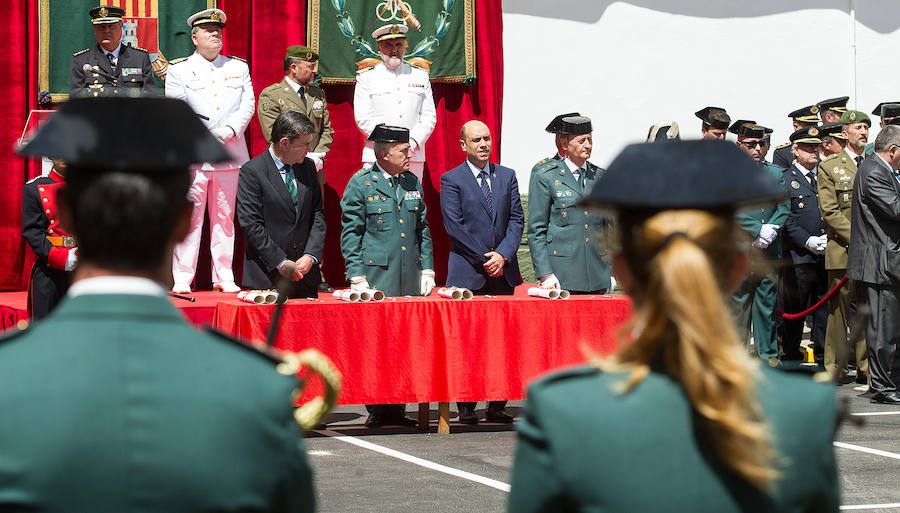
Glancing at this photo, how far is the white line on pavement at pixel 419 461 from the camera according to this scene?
661 centimetres

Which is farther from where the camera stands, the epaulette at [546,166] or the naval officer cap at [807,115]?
the naval officer cap at [807,115]

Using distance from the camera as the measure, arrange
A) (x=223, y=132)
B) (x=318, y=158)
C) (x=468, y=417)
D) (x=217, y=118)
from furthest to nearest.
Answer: (x=318, y=158) < (x=217, y=118) < (x=223, y=132) < (x=468, y=417)

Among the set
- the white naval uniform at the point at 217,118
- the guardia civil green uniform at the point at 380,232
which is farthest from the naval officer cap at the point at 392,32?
the guardia civil green uniform at the point at 380,232

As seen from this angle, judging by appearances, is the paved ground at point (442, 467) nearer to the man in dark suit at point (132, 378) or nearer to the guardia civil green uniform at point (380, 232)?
the guardia civil green uniform at point (380, 232)

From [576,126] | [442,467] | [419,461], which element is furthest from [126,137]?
[576,126]

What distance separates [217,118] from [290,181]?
2011 millimetres

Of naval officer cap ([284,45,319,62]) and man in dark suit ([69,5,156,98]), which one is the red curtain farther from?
man in dark suit ([69,5,156,98])

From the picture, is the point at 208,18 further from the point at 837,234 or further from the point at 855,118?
the point at 855,118

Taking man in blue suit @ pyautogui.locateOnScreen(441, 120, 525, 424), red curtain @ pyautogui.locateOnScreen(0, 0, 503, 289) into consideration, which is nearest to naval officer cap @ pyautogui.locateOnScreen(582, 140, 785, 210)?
man in blue suit @ pyautogui.locateOnScreen(441, 120, 525, 424)

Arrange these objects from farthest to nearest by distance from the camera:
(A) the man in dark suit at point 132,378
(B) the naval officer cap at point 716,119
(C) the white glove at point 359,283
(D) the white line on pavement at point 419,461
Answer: (B) the naval officer cap at point 716,119 < (C) the white glove at point 359,283 < (D) the white line on pavement at point 419,461 < (A) the man in dark suit at point 132,378

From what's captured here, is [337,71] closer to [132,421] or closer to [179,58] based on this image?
[179,58]

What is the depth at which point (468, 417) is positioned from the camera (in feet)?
28.0

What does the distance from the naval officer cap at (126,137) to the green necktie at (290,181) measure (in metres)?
6.54

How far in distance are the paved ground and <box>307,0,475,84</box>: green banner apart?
4.13 meters
